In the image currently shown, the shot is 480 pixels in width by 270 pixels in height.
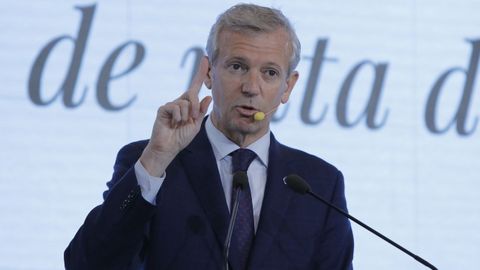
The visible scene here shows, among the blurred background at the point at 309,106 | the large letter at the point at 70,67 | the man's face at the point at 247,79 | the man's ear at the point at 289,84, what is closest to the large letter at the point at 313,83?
the blurred background at the point at 309,106

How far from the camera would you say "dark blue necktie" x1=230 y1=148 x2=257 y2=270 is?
2.29 m

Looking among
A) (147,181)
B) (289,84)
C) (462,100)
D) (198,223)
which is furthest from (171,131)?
(462,100)

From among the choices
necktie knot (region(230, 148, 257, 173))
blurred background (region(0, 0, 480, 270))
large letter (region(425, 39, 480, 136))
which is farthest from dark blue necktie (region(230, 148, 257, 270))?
large letter (region(425, 39, 480, 136))

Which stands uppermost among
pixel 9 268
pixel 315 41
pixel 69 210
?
pixel 315 41

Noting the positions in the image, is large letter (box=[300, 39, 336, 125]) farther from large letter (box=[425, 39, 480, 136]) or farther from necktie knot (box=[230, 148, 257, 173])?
necktie knot (box=[230, 148, 257, 173])

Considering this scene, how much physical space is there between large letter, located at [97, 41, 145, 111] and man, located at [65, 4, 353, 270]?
3.91 feet

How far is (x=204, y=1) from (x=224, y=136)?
1412 millimetres

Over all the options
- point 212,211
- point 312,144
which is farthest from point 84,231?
point 312,144

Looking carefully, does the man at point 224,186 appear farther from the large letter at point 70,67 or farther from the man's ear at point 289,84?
the large letter at point 70,67

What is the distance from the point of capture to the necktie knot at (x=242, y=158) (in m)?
2.44

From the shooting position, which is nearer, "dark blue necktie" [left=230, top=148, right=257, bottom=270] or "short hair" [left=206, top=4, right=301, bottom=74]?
"dark blue necktie" [left=230, top=148, right=257, bottom=270]

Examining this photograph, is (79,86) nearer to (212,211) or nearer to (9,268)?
(9,268)

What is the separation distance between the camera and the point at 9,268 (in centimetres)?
354

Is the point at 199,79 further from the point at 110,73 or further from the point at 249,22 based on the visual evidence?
the point at 110,73
